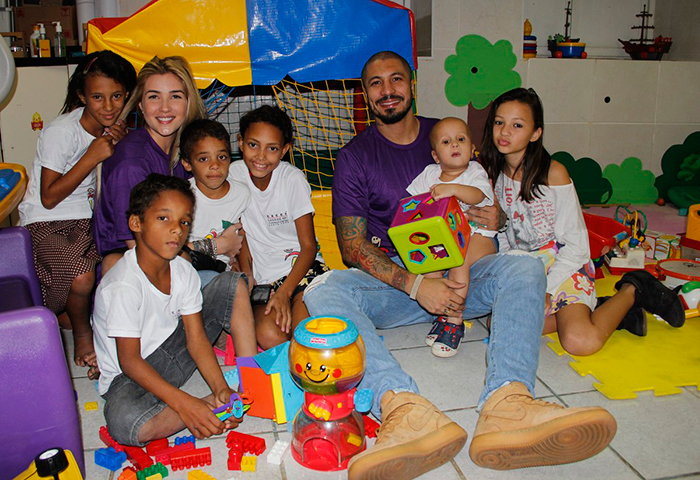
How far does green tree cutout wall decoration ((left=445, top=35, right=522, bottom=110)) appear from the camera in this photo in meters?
4.44

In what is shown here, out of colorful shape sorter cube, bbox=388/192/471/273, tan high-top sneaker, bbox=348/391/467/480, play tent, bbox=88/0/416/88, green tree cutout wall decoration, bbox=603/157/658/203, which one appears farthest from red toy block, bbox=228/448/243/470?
green tree cutout wall decoration, bbox=603/157/658/203

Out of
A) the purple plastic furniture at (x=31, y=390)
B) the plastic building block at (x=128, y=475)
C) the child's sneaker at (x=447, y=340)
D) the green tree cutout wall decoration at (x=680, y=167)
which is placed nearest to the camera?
the purple plastic furniture at (x=31, y=390)

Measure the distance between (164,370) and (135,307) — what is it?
0.85 feet

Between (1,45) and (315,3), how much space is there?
139 cm

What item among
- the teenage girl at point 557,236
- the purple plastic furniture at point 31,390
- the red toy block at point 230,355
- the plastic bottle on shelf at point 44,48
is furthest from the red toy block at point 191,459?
the plastic bottle on shelf at point 44,48

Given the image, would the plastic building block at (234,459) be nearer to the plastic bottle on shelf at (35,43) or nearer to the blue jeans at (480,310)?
the blue jeans at (480,310)

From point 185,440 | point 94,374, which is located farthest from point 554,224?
point 94,374

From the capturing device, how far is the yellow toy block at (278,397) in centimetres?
162

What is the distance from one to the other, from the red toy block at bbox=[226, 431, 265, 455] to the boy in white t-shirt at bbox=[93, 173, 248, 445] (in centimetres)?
5

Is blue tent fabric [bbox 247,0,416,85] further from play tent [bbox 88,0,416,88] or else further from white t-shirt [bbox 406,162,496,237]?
white t-shirt [bbox 406,162,496,237]

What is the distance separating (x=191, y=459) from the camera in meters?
1.49

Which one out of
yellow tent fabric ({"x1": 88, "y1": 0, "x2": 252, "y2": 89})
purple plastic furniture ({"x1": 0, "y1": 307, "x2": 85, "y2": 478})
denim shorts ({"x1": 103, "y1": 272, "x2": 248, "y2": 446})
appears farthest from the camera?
yellow tent fabric ({"x1": 88, "y1": 0, "x2": 252, "y2": 89})

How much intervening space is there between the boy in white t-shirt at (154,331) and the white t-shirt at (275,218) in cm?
51

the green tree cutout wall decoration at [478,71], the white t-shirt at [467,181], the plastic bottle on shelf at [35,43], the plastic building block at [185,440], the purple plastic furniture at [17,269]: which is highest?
the plastic bottle on shelf at [35,43]
